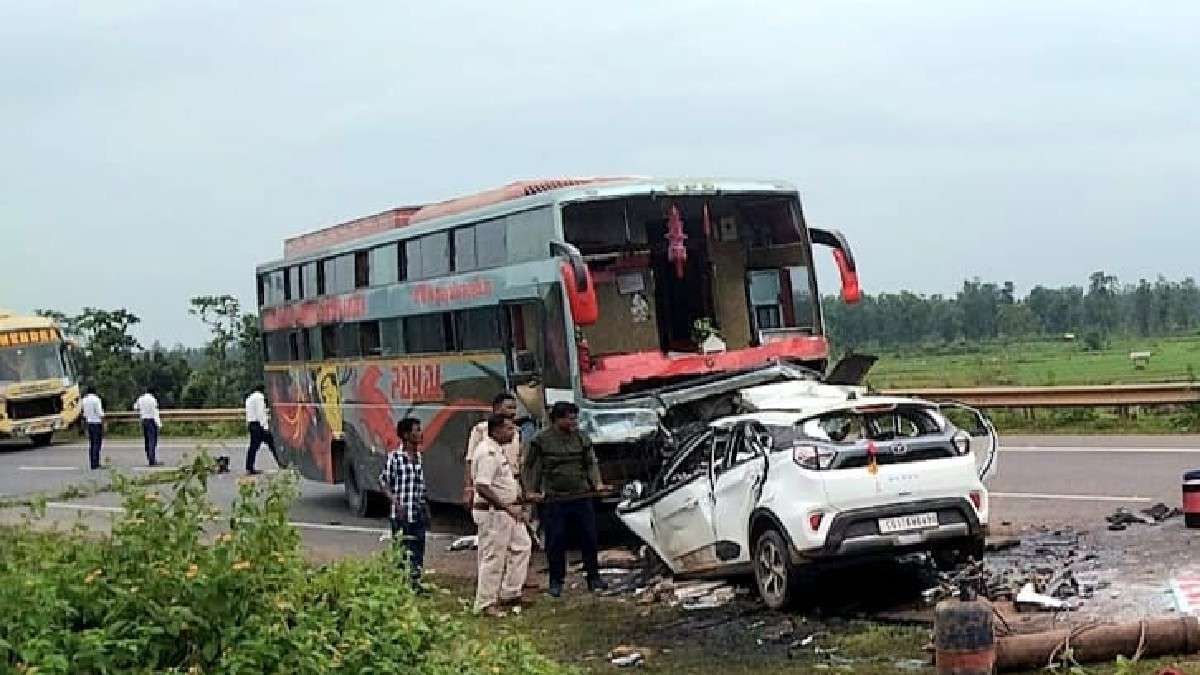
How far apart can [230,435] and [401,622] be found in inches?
1275

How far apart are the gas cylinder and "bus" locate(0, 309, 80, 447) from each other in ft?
115

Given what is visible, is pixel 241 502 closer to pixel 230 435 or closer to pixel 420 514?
pixel 420 514

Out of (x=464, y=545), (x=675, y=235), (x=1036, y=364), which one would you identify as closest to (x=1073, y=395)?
(x=675, y=235)

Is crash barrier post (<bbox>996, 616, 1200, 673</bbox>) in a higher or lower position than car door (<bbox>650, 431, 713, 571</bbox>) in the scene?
lower

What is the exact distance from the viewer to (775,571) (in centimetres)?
1131

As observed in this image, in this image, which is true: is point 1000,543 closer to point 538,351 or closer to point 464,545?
point 538,351

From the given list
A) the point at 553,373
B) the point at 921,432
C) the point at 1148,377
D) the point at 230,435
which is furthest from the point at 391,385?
the point at 230,435

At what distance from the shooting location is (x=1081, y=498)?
16.1m

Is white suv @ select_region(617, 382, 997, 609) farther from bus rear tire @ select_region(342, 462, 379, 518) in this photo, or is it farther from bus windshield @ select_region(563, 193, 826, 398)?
bus rear tire @ select_region(342, 462, 379, 518)

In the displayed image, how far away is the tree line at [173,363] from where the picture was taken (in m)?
47.7

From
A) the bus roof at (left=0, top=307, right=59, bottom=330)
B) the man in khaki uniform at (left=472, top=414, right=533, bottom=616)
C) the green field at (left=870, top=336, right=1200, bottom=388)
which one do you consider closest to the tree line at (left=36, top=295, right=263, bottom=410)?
the bus roof at (left=0, top=307, right=59, bottom=330)

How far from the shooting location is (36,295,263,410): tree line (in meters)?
47.7

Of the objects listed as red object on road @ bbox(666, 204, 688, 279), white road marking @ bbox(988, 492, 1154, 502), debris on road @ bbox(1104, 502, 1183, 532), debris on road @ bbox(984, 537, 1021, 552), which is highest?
red object on road @ bbox(666, 204, 688, 279)

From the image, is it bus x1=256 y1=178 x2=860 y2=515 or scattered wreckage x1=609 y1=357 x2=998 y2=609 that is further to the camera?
bus x1=256 y1=178 x2=860 y2=515
